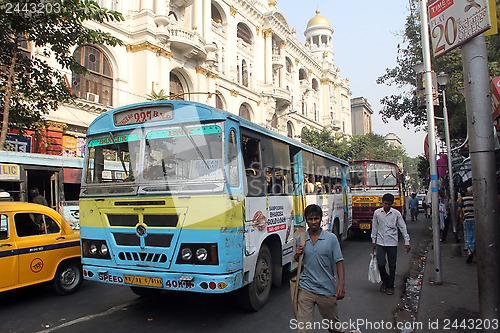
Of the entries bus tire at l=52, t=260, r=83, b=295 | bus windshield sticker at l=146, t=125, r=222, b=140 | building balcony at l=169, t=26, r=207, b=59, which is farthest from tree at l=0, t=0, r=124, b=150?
building balcony at l=169, t=26, r=207, b=59

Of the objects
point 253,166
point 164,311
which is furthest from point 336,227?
point 164,311

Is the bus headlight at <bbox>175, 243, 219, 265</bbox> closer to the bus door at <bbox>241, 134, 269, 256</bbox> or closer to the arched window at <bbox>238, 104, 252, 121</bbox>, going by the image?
the bus door at <bbox>241, 134, 269, 256</bbox>

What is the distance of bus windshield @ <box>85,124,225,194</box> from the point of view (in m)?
4.92

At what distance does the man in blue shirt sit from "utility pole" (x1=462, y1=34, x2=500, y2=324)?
4.82 ft

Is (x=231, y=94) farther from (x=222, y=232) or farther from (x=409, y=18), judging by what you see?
(x=222, y=232)

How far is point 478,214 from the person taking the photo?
3.85m

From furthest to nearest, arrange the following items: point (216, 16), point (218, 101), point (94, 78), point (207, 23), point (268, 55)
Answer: point (268, 55), point (216, 16), point (218, 101), point (207, 23), point (94, 78)

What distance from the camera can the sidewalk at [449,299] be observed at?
16.0 ft

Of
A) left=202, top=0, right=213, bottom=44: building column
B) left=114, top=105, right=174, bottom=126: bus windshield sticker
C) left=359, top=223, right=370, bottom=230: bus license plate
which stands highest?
left=202, top=0, right=213, bottom=44: building column

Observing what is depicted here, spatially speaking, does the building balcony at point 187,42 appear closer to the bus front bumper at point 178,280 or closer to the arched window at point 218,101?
the arched window at point 218,101

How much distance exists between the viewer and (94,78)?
21344mm

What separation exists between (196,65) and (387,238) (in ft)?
80.4

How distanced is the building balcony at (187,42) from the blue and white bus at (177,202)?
70.4 feet

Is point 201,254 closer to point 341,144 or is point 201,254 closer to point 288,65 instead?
point 341,144
